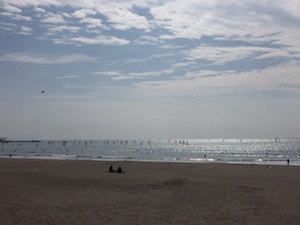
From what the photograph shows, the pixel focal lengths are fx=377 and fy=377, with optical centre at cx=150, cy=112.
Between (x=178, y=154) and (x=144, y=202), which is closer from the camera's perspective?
(x=144, y=202)

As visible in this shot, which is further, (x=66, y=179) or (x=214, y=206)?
(x=66, y=179)

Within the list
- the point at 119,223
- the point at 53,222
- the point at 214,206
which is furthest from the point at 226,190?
the point at 53,222

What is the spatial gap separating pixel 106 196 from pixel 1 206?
15.8 ft

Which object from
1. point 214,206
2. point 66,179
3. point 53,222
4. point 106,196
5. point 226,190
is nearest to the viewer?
point 53,222

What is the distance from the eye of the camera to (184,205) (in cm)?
1559

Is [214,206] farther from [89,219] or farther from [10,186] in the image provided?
[10,186]

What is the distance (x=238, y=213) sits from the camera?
14102 mm

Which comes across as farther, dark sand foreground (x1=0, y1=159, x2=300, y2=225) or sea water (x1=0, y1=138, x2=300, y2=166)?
sea water (x1=0, y1=138, x2=300, y2=166)

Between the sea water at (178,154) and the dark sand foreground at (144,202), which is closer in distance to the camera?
the dark sand foreground at (144,202)

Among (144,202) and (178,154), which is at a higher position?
(144,202)

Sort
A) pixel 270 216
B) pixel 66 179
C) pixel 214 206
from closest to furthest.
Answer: pixel 270 216 < pixel 214 206 < pixel 66 179

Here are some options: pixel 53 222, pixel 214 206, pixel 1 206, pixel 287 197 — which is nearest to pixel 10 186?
pixel 1 206

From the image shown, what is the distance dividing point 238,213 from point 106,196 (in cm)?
641

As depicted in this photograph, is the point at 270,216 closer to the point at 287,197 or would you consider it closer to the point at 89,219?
the point at 287,197
